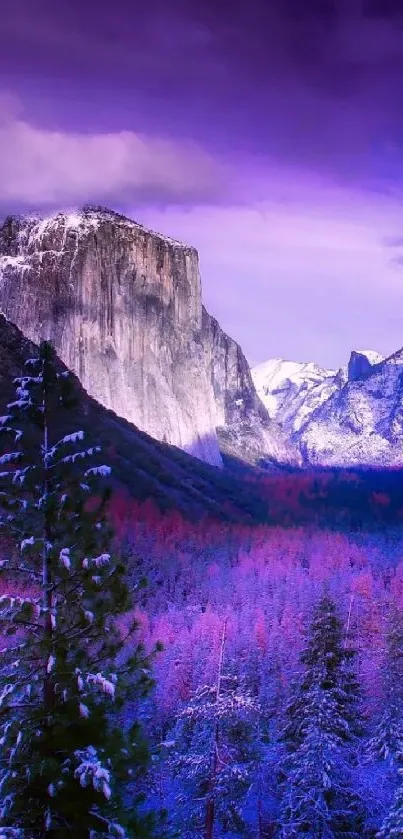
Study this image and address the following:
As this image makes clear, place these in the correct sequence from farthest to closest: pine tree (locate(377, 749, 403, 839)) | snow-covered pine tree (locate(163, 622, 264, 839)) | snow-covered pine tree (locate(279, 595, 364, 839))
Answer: snow-covered pine tree (locate(279, 595, 364, 839))
snow-covered pine tree (locate(163, 622, 264, 839))
pine tree (locate(377, 749, 403, 839))

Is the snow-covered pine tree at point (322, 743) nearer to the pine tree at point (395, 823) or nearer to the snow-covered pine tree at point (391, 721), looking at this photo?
the snow-covered pine tree at point (391, 721)

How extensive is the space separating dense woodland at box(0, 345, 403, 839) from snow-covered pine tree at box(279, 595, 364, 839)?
74mm

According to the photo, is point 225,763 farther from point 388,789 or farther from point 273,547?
point 273,547

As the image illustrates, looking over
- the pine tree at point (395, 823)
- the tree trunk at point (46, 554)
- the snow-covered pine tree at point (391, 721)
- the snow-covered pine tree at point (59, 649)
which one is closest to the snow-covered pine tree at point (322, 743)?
the snow-covered pine tree at point (391, 721)

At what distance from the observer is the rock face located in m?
166

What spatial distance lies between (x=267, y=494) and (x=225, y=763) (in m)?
166

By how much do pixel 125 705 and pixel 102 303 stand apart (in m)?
161

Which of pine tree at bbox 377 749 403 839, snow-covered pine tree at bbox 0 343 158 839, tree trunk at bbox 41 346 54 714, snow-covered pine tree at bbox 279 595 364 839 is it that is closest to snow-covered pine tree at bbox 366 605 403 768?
snow-covered pine tree at bbox 279 595 364 839

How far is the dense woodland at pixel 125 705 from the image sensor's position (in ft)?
40.2

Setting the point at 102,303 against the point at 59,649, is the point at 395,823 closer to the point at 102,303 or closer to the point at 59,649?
the point at 59,649

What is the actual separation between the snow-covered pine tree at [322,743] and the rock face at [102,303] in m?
139

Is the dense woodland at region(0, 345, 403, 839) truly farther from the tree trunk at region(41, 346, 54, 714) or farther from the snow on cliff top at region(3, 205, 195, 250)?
the snow on cliff top at region(3, 205, 195, 250)

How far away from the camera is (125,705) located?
20250 millimetres

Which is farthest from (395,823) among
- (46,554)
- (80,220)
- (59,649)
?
(80,220)
